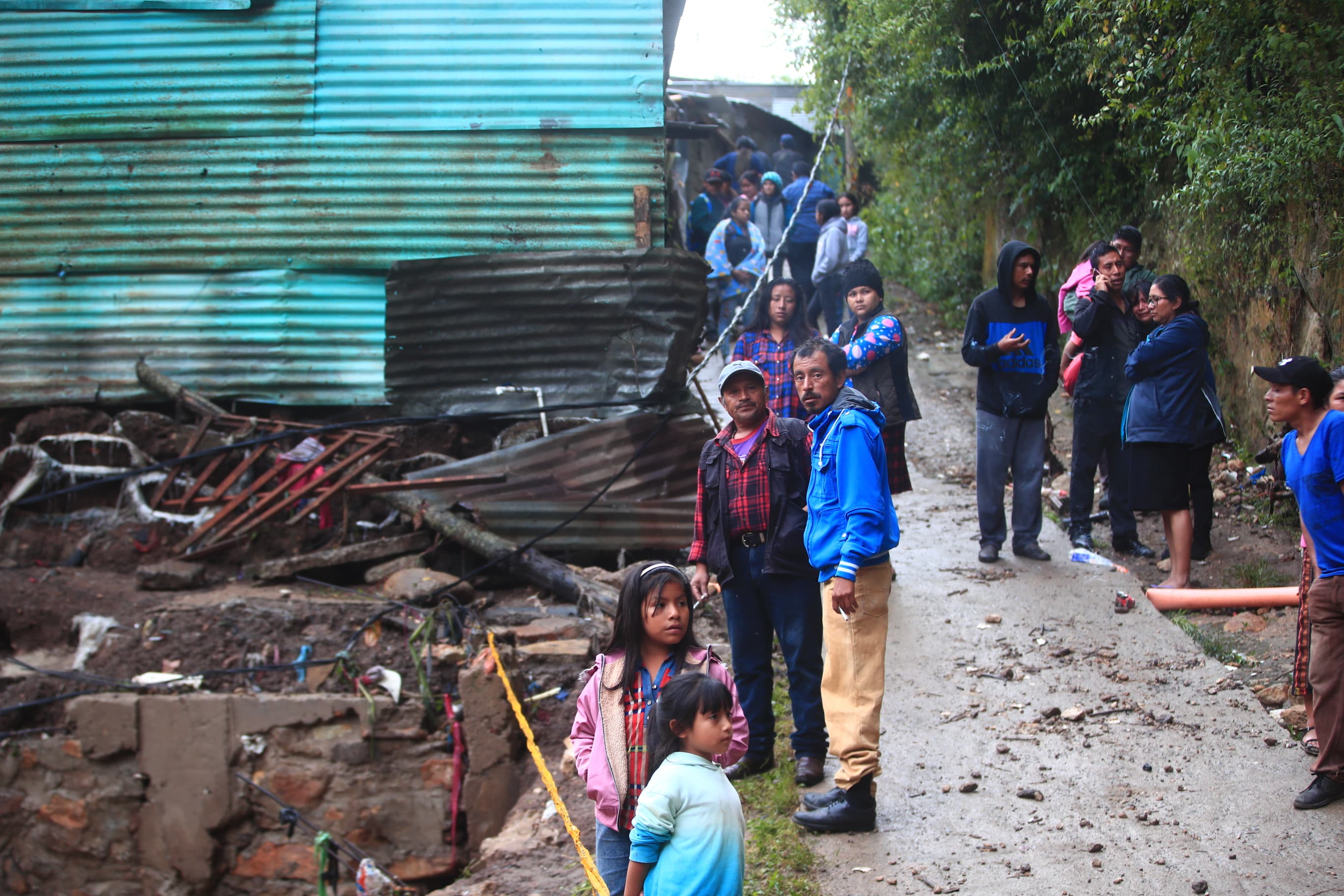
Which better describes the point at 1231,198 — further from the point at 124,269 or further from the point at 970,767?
the point at 124,269

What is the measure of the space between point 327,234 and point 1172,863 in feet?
24.6

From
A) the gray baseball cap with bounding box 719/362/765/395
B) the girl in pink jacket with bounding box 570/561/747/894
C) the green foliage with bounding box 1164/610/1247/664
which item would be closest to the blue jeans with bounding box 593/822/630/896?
the girl in pink jacket with bounding box 570/561/747/894

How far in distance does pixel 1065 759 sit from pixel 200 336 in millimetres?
7443

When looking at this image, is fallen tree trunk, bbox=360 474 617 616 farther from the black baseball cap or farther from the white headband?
the black baseball cap

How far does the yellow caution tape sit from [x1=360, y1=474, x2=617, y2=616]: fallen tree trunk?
754 millimetres

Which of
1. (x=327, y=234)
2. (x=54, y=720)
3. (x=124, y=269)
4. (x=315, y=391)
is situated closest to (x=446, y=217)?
(x=327, y=234)

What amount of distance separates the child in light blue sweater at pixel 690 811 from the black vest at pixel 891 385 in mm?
3453

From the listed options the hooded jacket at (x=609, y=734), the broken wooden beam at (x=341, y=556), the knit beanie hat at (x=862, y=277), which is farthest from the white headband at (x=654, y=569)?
the broken wooden beam at (x=341, y=556)

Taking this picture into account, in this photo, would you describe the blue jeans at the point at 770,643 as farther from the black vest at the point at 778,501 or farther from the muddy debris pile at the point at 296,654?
the muddy debris pile at the point at 296,654

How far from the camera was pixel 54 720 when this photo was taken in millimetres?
6652

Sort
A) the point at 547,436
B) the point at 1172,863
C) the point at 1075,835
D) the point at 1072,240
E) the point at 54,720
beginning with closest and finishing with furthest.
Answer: the point at 1172,863 < the point at 1075,835 < the point at 54,720 < the point at 547,436 < the point at 1072,240

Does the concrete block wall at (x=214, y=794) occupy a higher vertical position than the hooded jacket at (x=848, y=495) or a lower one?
lower

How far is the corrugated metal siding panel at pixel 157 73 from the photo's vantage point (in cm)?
853

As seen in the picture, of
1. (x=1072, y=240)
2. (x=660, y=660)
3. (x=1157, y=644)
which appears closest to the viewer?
(x=660, y=660)
